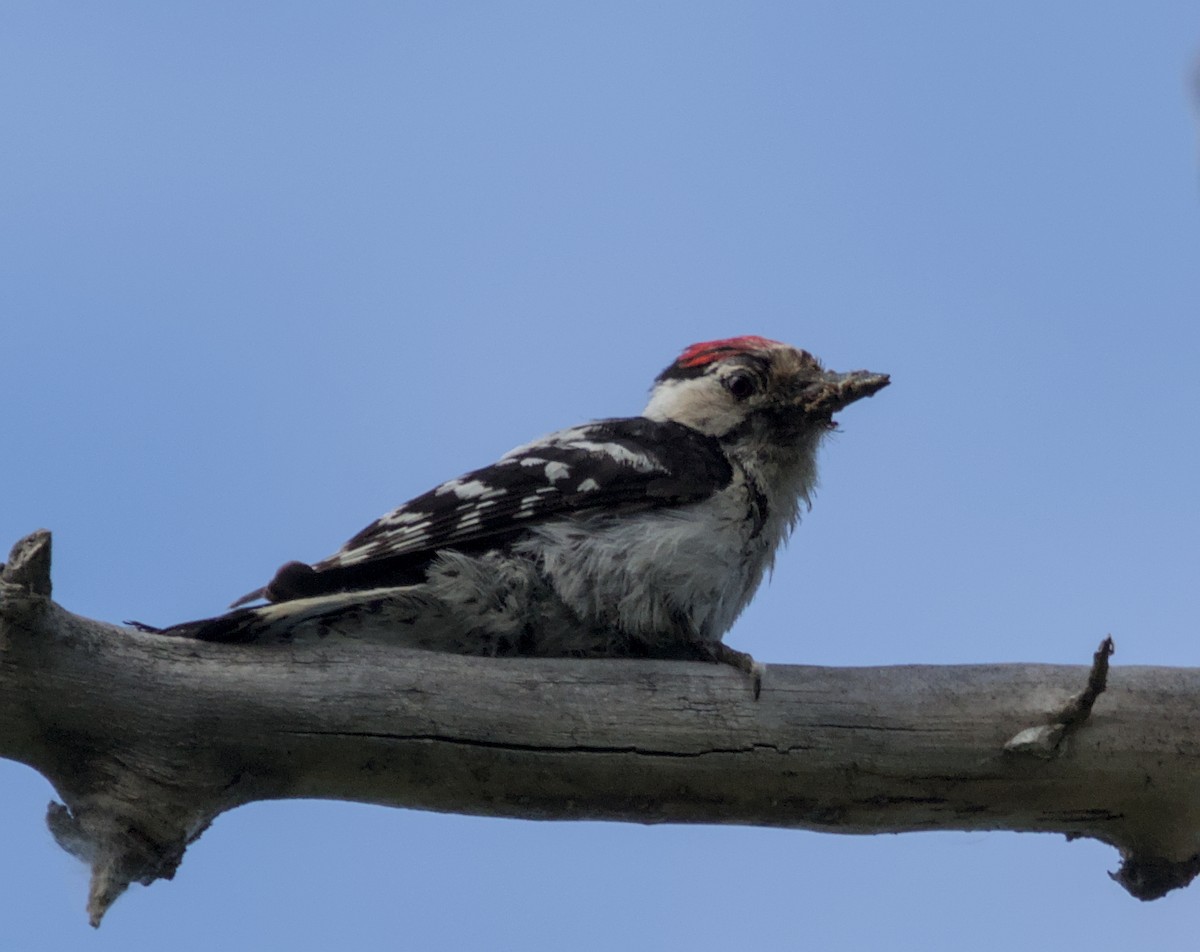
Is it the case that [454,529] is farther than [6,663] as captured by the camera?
Yes

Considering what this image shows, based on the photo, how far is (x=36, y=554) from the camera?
9.71ft

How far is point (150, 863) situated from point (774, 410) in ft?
7.71

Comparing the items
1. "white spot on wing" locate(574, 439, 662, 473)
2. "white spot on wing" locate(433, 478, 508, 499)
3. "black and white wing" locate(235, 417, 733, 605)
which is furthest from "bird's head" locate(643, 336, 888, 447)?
"white spot on wing" locate(433, 478, 508, 499)

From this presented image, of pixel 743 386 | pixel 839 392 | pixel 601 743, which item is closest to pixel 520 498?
pixel 601 743

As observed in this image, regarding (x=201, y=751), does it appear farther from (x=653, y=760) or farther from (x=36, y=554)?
(x=653, y=760)

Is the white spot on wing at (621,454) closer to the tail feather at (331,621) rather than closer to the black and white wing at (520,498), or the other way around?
the black and white wing at (520,498)

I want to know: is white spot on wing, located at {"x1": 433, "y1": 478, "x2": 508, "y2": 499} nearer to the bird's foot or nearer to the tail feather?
the tail feather

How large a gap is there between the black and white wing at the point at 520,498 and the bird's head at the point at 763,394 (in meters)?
0.19

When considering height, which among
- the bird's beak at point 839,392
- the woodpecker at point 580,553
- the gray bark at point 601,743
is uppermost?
the bird's beak at point 839,392

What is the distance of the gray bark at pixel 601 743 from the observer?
3.15m

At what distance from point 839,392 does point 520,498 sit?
114 centimetres

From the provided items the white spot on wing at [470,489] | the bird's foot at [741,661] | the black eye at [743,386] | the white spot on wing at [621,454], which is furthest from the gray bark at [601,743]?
the black eye at [743,386]

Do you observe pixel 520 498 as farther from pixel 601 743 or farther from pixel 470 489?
A: pixel 601 743

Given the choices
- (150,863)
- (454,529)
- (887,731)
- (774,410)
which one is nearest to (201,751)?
(150,863)
